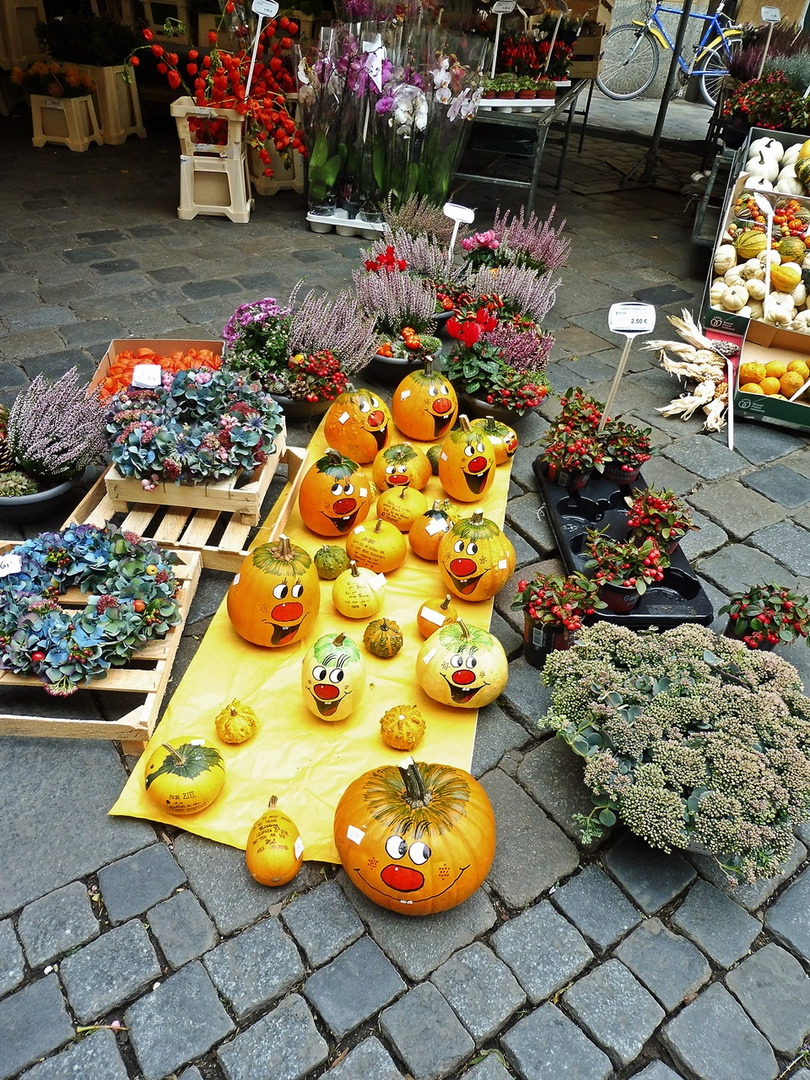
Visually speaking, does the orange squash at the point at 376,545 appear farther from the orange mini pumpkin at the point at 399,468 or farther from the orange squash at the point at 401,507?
the orange mini pumpkin at the point at 399,468

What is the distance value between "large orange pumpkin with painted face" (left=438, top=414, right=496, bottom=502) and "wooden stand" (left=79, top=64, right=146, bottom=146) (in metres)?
6.87

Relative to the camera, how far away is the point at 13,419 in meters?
3.40

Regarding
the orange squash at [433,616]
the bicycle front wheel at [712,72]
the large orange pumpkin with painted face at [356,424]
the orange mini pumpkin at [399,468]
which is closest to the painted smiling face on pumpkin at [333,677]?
the orange squash at [433,616]

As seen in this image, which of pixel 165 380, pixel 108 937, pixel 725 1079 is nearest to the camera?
pixel 725 1079

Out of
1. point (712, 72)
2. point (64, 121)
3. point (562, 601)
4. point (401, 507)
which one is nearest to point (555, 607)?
point (562, 601)

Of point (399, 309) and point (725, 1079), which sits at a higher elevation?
point (399, 309)

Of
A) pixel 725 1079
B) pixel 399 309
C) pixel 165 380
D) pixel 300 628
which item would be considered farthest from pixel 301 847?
pixel 399 309

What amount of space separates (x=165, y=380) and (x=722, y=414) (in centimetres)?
340

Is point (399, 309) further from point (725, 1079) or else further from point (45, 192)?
point (45, 192)

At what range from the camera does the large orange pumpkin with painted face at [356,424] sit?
12.8 ft

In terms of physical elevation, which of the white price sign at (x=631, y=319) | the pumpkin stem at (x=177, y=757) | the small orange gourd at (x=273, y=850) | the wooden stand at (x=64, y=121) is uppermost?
the white price sign at (x=631, y=319)

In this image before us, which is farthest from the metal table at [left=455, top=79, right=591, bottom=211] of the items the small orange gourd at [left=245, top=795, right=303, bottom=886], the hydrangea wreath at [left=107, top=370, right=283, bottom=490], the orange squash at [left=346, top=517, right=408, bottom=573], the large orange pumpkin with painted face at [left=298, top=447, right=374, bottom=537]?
the small orange gourd at [left=245, top=795, right=303, bottom=886]

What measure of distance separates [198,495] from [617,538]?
1.94 meters

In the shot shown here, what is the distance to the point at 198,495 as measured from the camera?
11.2 ft
